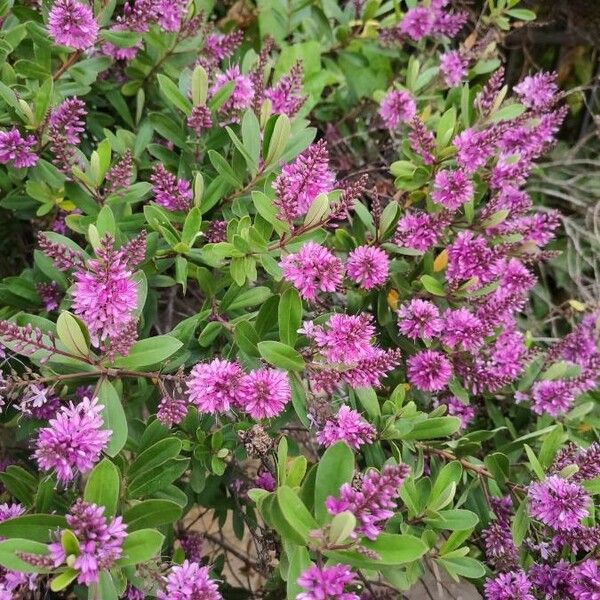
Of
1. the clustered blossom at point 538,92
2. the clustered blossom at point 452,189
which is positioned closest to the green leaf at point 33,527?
the clustered blossom at point 452,189

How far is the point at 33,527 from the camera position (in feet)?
3.34

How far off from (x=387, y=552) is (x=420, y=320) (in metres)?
0.56

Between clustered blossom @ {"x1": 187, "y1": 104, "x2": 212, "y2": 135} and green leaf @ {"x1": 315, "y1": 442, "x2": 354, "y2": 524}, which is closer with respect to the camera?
green leaf @ {"x1": 315, "y1": 442, "x2": 354, "y2": 524}

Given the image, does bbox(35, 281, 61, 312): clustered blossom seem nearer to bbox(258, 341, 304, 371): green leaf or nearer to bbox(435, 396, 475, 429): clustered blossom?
bbox(258, 341, 304, 371): green leaf

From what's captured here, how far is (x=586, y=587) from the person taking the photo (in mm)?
1254

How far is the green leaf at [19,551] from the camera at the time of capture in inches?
36.6

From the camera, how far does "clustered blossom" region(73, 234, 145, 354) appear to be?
1057mm

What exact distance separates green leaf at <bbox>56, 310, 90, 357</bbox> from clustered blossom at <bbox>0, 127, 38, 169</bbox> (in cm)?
49

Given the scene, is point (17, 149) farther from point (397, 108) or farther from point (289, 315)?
point (397, 108)

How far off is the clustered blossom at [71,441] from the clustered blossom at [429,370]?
0.69 metres

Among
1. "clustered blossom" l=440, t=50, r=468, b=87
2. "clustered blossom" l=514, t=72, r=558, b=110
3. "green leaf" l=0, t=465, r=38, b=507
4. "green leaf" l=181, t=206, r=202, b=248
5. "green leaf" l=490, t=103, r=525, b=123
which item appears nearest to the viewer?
"green leaf" l=0, t=465, r=38, b=507

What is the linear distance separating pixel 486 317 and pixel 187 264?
660 millimetres

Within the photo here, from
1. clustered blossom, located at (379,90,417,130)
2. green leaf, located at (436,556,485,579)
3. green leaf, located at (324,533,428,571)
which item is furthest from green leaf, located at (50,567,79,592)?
clustered blossom, located at (379,90,417,130)

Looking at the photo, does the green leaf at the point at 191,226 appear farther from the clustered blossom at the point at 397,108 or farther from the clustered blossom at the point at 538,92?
the clustered blossom at the point at 538,92
